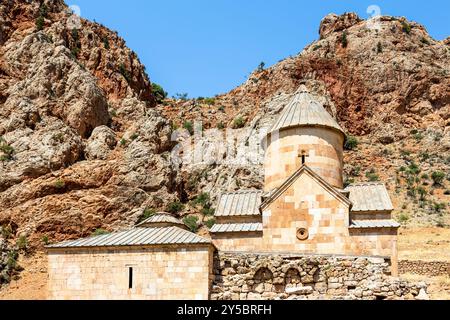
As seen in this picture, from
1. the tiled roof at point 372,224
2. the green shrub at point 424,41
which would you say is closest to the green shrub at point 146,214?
the tiled roof at point 372,224

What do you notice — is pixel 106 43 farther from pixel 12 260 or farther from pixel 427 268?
pixel 427 268

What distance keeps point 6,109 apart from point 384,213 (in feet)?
86.6

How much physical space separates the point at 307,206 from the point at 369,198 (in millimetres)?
2125

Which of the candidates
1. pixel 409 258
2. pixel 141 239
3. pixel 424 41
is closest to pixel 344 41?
pixel 424 41

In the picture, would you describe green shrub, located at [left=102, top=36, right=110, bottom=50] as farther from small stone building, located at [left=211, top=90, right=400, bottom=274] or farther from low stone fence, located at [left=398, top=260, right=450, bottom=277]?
small stone building, located at [left=211, top=90, right=400, bottom=274]

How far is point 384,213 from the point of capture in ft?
47.2

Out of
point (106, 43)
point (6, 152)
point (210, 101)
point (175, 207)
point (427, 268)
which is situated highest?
point (106, 43)

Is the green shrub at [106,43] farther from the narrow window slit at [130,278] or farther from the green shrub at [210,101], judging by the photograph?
the narrow window slit at [130,278]

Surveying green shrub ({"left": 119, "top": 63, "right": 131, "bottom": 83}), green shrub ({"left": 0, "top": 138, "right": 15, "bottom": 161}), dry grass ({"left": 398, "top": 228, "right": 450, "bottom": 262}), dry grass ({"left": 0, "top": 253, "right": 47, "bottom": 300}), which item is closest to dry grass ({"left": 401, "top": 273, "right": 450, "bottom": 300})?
dry grass ({"left": 398, "top": 228, "right": 450, "bottom": 262})

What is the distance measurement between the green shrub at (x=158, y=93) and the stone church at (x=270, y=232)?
124ft

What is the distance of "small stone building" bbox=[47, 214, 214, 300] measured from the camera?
11938 millimetres

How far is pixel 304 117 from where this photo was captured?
51.2 feet

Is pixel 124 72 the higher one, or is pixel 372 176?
pixel 124 72

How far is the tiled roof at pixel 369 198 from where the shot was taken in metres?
14.5
